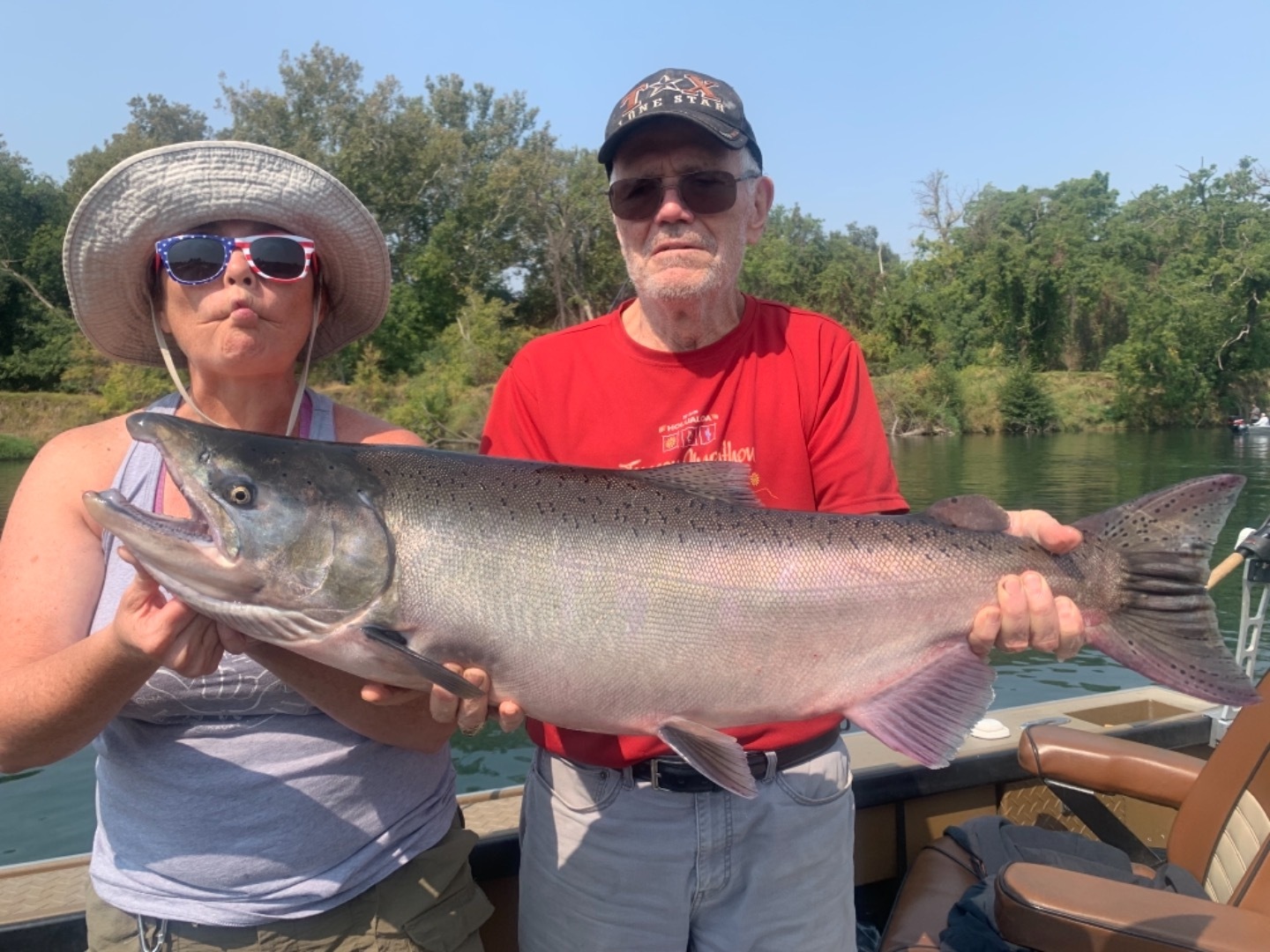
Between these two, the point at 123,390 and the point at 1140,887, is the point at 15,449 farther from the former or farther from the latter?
the point at 1140,887

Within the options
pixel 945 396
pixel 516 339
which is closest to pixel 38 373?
pixel 516 339

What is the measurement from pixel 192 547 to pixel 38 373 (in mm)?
55874

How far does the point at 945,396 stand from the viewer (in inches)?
2028

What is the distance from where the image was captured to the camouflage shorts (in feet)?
7.72

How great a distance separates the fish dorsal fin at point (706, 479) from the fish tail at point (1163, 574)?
1.06 metres

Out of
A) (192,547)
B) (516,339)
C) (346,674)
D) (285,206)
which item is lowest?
(346,674)

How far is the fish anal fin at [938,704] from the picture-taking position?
283 centimetres

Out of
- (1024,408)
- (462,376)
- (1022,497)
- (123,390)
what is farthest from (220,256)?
(1024,408)

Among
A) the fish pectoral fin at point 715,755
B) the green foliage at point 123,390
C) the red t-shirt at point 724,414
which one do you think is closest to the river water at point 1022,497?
Result: the red t-shirt at point 724,414

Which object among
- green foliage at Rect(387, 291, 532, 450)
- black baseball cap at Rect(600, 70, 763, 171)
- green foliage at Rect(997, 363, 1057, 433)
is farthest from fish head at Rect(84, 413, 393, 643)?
green foliage at Rect(997, 363, 1057, 433)

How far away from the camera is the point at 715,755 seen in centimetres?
257

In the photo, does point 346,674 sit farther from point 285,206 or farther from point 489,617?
point 285,206

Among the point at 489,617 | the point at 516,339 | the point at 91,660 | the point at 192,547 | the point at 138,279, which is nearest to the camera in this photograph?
the point at 91,660

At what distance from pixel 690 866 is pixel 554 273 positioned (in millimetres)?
58987
